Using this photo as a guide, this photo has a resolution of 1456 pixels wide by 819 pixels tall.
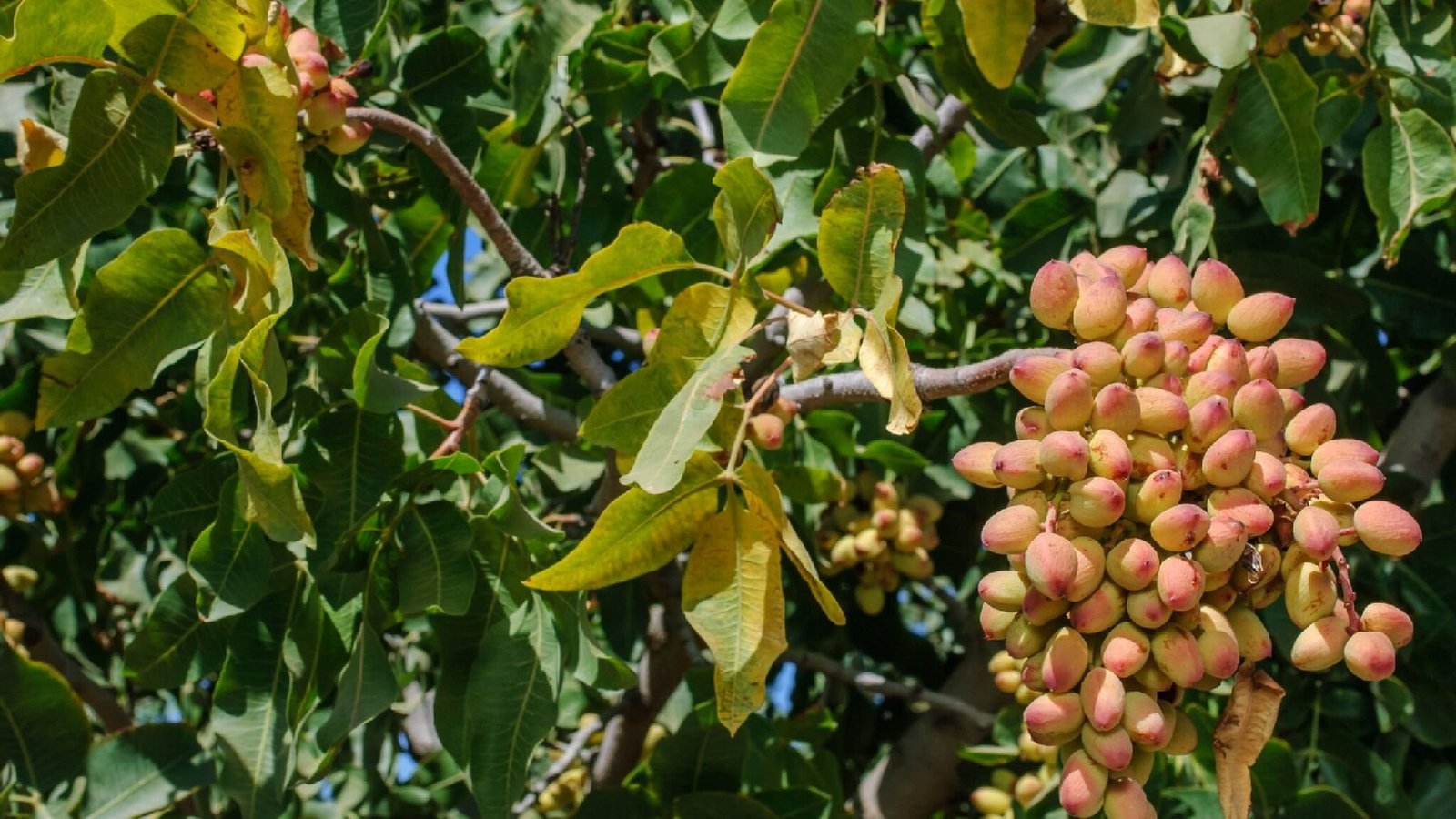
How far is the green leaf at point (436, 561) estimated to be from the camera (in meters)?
1.13

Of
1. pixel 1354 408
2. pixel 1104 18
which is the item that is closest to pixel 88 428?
pixel 1104 18

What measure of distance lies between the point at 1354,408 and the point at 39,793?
1.56 m

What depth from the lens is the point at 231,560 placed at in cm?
114

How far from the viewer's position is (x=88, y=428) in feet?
5.98

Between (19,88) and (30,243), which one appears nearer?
(30,243)

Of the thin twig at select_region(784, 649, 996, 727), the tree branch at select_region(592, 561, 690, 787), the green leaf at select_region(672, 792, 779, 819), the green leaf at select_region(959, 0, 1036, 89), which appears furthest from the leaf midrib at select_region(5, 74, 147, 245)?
the thin twig at select_region(784, 649, 996, 727)

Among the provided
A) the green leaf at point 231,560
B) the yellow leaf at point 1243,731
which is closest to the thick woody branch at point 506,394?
the green leaf at point 231,560

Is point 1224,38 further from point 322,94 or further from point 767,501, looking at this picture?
point 322,94

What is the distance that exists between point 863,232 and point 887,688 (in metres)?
0.89

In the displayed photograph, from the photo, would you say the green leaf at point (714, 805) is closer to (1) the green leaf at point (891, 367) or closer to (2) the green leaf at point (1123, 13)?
(1) the green leaf at point (891, 367)

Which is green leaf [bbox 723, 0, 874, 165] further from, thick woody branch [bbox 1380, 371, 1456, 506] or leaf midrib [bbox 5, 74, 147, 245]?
thick woody branch [bbox 1380, 371, 1456, 506]

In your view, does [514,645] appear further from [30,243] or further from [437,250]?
[437,250]

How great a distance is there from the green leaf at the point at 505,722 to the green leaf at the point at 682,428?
270 millimetres

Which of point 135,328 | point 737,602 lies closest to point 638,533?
point 737,602
